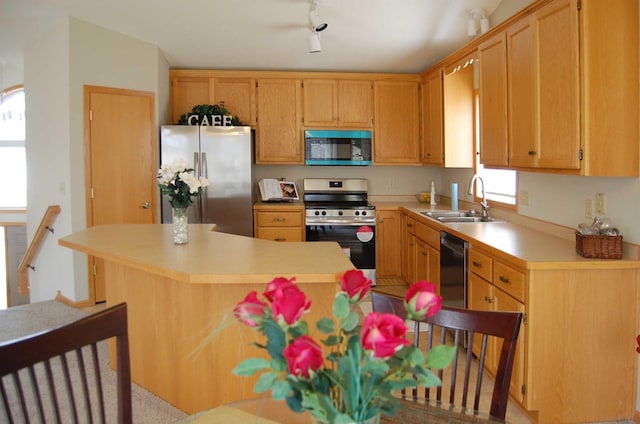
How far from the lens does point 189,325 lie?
2.72m

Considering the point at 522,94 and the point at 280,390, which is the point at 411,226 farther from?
the point at 280,390

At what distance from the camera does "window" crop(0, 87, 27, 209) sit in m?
6.79

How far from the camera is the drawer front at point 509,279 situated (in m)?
2.70

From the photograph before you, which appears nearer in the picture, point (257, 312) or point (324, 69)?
point (257, 312)

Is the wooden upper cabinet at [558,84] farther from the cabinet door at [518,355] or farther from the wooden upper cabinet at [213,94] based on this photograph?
the wooden upper cabinet at [213,94]

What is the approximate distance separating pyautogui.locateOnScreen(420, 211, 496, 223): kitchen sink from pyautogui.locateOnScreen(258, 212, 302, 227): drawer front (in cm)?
131

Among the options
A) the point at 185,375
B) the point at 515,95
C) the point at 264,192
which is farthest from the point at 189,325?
the point at 264,192

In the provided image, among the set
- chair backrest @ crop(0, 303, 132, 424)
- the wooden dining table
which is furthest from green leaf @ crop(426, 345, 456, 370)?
chair backrest @ crop(0, 303, 132, 424)

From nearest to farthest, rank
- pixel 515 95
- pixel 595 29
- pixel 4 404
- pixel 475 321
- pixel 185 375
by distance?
1. pixel 4 404
2. pixel 475 321
3. pixel 595 29
4. pixel 185 375
5. pixel 515 95

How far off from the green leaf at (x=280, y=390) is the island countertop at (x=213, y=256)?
149 centimetres

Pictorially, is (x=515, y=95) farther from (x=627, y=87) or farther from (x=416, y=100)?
(x=416, y=100)

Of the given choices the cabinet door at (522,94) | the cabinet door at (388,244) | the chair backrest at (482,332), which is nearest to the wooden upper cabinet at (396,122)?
the cabinet door at (388,244)

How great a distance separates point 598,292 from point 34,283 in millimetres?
4996

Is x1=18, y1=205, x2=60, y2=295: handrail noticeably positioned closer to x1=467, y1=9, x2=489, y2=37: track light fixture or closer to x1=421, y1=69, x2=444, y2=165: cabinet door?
x1=421, y1=69, x2=444, y2=165: cabinet door
